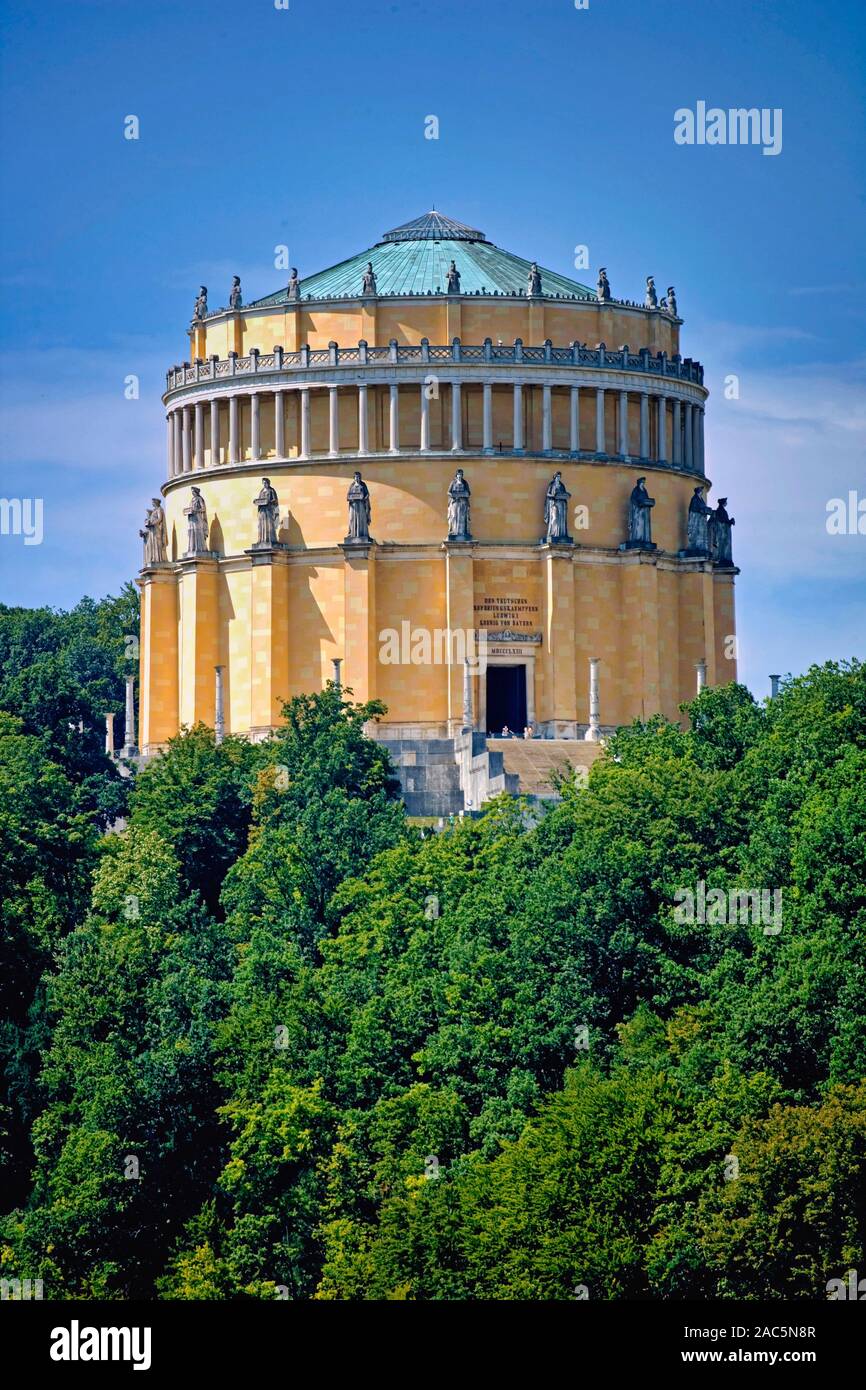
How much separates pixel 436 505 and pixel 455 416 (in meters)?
2.46

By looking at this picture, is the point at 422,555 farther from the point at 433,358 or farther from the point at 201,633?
the point at 201,633

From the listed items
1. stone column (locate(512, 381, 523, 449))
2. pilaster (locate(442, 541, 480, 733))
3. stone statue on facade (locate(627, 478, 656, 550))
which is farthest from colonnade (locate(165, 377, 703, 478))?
pilaster (locate(442, 541, 480, 733))

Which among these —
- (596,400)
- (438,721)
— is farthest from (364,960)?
(596,400)

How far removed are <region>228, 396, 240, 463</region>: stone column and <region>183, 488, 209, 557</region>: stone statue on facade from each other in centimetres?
166

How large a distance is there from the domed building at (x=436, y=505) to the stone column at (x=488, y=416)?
68mm

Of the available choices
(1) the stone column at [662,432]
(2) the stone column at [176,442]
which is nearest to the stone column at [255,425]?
(2) the stone column at [176,442]

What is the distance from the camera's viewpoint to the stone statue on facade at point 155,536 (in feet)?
334

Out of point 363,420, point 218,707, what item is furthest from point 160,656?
point 363,420

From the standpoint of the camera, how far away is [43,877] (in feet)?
270

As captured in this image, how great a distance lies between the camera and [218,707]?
324ft

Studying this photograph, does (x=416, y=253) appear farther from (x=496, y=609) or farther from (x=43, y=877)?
(x=43, y=877)

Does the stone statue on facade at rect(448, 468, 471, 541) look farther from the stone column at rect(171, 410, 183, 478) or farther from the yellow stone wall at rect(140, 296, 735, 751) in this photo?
the stone column at rect(171, 410, 183, 478)

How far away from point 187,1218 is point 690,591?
37.2m
